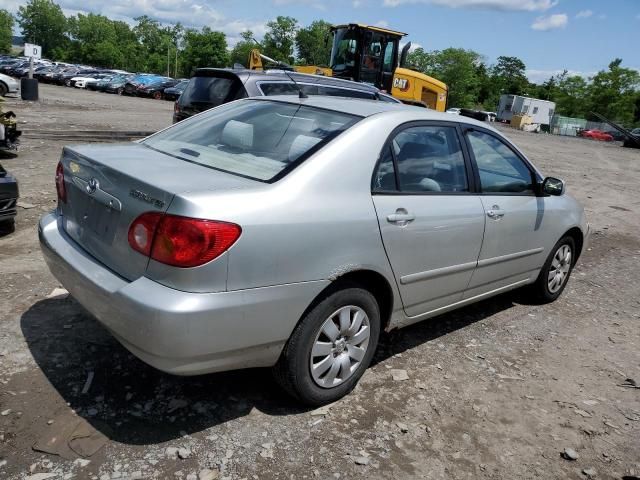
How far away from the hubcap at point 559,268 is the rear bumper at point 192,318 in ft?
10.2

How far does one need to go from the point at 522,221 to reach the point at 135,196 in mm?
2972

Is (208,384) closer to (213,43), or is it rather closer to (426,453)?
(426,453)

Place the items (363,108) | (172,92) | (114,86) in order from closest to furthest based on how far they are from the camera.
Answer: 1. (363,108)
2. (172,92)
3. (114,86)

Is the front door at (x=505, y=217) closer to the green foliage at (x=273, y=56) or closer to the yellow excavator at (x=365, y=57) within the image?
the yellow excavator at (x=365, y=57)

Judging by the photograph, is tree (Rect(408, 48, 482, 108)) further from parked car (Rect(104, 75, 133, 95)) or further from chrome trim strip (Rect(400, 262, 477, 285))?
chrome trim strip (Rect(400, 262, 477, 285))

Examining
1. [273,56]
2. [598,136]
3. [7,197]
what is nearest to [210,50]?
[273,56]

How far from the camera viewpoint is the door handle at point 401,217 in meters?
3.19

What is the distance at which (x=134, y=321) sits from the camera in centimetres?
252

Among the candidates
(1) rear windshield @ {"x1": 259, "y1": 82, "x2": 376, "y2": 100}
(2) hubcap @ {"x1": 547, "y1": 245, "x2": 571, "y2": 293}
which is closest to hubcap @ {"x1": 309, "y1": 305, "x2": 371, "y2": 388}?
(2) hubcap @ {"x1": 547, "y1": 245, "x2": 571, "y2": 293}

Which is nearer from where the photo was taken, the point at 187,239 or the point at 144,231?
the point at 187,239

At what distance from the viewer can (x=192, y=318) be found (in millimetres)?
2447

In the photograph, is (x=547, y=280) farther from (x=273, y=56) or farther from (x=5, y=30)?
(x=5, y=30)

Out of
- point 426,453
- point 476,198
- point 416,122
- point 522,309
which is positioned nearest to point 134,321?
point 426,453

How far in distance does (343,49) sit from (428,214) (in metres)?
12.7
